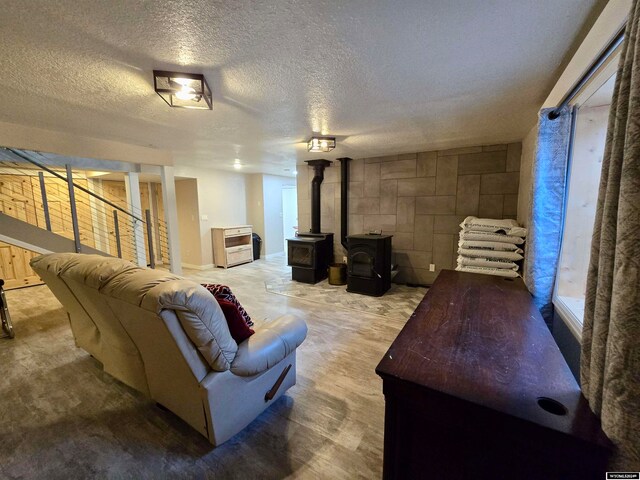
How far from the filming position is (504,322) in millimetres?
1396

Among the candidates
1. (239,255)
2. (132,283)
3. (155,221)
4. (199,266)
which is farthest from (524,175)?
(155,221)

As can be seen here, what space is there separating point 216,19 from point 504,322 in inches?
79.7

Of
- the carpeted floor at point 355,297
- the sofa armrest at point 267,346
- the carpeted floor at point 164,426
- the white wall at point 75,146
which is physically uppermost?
the white wall at point 75,146

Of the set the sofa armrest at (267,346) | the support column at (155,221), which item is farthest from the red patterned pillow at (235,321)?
the support column at (155,221)

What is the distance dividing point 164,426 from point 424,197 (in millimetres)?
4155

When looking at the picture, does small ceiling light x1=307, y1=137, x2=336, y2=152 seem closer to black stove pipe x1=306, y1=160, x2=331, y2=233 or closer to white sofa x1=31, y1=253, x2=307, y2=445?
black stove pipe x1=306, y1=160, x2=331, y2=233

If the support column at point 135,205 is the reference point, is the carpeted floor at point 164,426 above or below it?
below

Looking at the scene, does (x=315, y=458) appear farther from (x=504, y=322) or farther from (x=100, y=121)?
(x=100, y=121)

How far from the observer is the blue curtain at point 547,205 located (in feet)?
5.81

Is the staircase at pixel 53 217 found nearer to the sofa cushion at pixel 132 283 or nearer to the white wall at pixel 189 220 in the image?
the white wall at pixel 189 220

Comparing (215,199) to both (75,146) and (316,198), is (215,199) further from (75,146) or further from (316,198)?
(75,146)

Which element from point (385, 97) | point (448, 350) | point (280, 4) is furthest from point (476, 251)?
point (280, 4)

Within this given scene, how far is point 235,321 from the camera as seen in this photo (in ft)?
5.01

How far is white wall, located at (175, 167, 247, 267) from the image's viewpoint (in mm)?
5723
